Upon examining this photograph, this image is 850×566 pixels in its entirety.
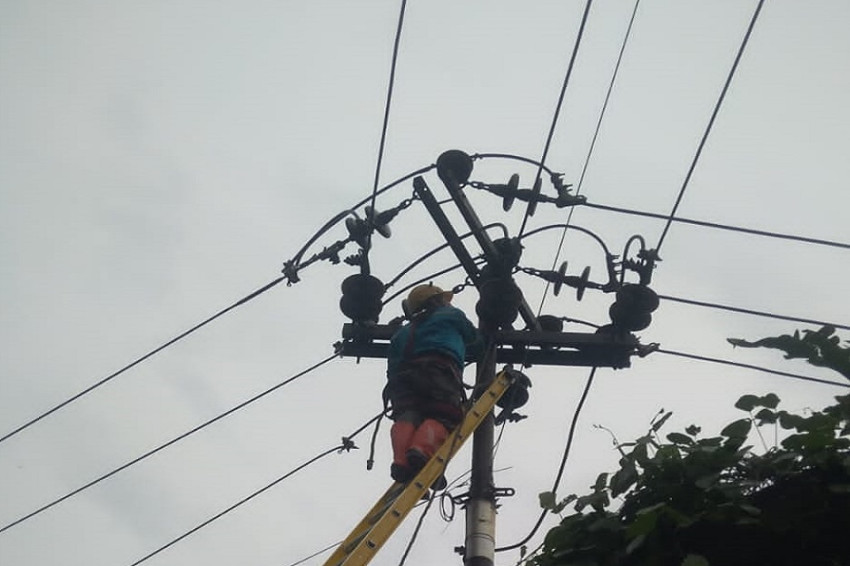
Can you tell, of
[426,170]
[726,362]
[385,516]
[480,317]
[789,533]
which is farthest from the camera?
[726,362]

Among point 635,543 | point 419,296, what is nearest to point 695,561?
point 635,543

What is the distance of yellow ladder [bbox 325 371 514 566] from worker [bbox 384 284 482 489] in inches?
2.6

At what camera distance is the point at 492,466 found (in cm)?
536

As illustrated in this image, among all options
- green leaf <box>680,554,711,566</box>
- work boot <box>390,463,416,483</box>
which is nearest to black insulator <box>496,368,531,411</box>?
work boot <box>390,463,416,483</box>

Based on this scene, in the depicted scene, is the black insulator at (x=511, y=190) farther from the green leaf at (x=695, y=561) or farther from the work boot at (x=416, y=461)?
the green leaf at (x=695, y=561)

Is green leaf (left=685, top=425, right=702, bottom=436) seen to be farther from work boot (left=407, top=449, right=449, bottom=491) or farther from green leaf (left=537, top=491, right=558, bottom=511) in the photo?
work boot (left=407, top=449, right=449, bottom=491)

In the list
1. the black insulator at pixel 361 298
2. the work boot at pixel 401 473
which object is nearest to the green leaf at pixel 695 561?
the work boot at pixel 401 473

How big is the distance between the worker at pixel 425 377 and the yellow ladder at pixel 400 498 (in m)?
0.07

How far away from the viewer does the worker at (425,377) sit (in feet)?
16.9

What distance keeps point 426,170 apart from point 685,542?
395 centimetres

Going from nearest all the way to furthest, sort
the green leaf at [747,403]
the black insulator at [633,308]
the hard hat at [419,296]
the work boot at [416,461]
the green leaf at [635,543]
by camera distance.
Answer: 1. the green leaf at [635,543]
2. the green leaf at [747,403]
3. the work boot at [416,461]
4. the hard hat at [419,296]
5. the black insulator at [633,308]

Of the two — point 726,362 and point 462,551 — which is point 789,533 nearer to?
point 462,551

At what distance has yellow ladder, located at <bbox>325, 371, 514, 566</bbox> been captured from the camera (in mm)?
4430

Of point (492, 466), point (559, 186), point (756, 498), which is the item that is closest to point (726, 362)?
point (559, 186)
